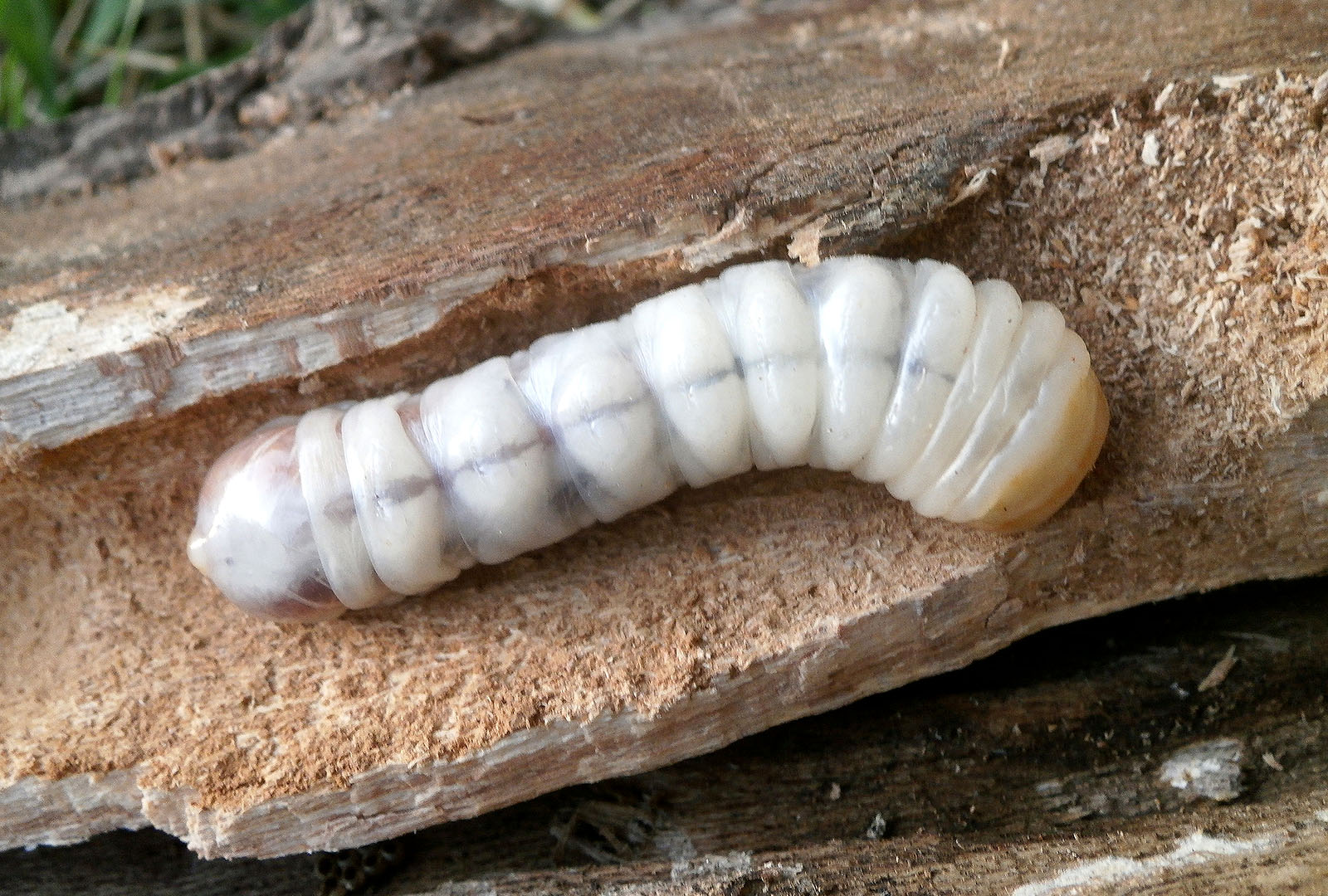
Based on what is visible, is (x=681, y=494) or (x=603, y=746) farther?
(x=681, y=494)

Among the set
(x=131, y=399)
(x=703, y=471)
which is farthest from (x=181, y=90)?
(x=703, y=471)

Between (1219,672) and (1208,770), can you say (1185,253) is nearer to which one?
(1219,672)

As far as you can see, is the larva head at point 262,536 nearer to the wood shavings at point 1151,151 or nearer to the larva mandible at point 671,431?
the larva mandible at point 671,431

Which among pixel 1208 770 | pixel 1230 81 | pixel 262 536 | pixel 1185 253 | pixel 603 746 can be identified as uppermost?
pixel 1230 81

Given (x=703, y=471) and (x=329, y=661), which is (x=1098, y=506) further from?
(x=329, y=661)

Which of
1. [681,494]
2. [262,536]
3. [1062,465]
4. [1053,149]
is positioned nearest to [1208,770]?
[1062,465]
